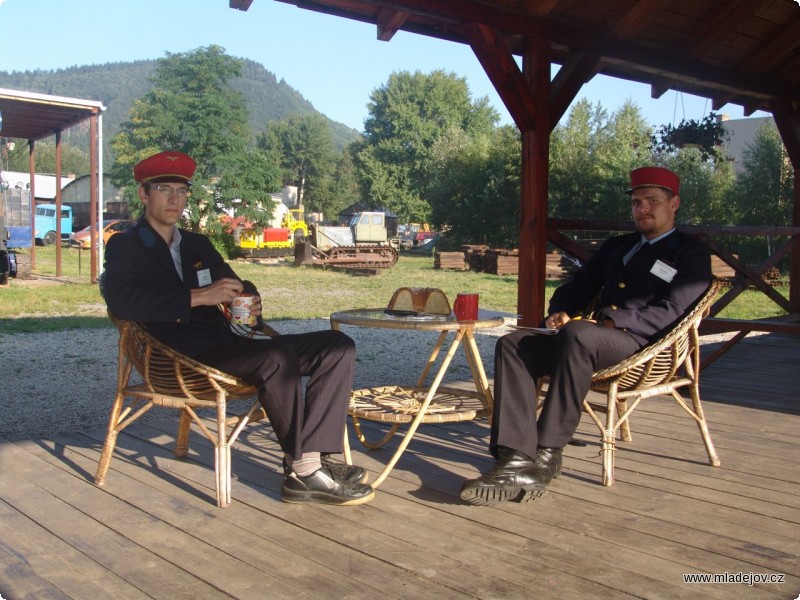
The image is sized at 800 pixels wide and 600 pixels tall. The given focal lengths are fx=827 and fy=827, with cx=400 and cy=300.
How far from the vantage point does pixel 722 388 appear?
552 cm

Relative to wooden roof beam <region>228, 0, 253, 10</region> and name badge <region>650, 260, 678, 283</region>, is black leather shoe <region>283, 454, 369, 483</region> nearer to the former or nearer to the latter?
name badge <region>650, 260, 678, 283</region>

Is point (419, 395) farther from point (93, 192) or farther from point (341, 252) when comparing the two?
point (341, 252)

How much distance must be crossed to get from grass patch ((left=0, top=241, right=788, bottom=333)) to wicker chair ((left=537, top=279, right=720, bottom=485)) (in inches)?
320

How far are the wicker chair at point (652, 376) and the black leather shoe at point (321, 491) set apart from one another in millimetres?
978

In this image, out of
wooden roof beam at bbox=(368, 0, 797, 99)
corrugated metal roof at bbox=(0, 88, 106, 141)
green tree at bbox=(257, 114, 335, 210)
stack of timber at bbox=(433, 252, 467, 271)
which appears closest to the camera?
wooden roof beam at bbox=(368, 0, 797, 99)

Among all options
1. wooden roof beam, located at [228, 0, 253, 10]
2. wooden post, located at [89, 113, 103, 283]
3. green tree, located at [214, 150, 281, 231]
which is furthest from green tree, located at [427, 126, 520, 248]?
wooden roof beam, located at [228, 0, 253, 10]

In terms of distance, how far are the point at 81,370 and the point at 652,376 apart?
5253 millimetres

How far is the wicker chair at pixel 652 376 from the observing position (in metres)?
3.29

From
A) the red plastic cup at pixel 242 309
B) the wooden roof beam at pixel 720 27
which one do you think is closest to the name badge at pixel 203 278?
the red plastic cup at pixel 242 309

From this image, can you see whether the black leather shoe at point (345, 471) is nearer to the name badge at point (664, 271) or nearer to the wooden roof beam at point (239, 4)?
the name badge at point (664, 271)

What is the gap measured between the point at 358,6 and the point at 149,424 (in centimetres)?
260

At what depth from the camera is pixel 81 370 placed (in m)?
7.10

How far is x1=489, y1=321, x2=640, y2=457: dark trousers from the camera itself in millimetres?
3156

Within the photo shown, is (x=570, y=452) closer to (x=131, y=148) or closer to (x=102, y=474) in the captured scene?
(x=102, y=474)
